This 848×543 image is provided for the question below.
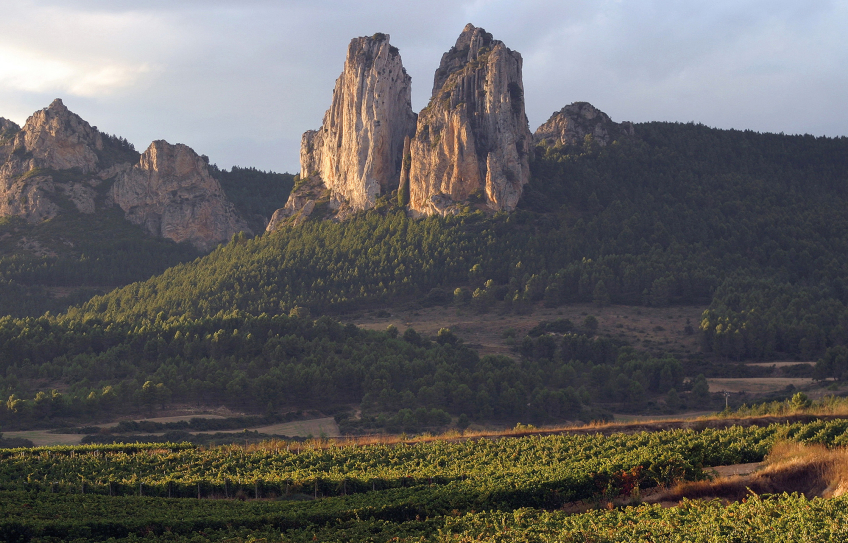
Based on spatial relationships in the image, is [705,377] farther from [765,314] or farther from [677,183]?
[677,183]

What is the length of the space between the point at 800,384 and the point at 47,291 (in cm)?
12011

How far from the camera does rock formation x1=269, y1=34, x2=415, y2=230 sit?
150750 millimetres

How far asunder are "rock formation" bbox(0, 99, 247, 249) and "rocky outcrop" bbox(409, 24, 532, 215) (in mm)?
59538

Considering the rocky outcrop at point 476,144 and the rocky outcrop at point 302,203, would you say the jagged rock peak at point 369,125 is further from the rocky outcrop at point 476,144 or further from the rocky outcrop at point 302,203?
the rocky outcrop at point 476,144

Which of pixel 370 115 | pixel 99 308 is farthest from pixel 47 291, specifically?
pixel 370 115

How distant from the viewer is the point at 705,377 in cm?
9000

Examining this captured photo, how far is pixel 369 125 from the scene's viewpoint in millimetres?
151500

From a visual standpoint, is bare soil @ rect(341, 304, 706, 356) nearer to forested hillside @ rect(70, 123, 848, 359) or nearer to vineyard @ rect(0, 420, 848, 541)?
forested hillside @ rect(70, 123, 848, 359)

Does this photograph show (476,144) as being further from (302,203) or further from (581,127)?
(302,203)

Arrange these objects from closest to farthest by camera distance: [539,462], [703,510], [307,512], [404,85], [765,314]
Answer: [703,510] < [307,512] < [539,462] < [765,314] < [404,85]

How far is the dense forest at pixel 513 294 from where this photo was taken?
84.0m

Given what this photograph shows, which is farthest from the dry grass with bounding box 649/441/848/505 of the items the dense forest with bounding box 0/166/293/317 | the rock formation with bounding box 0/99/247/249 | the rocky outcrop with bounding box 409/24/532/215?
the rock formation with bounding box 0/99/247/249

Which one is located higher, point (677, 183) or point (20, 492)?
point (677, 183)

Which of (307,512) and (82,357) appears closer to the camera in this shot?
(307,512)
